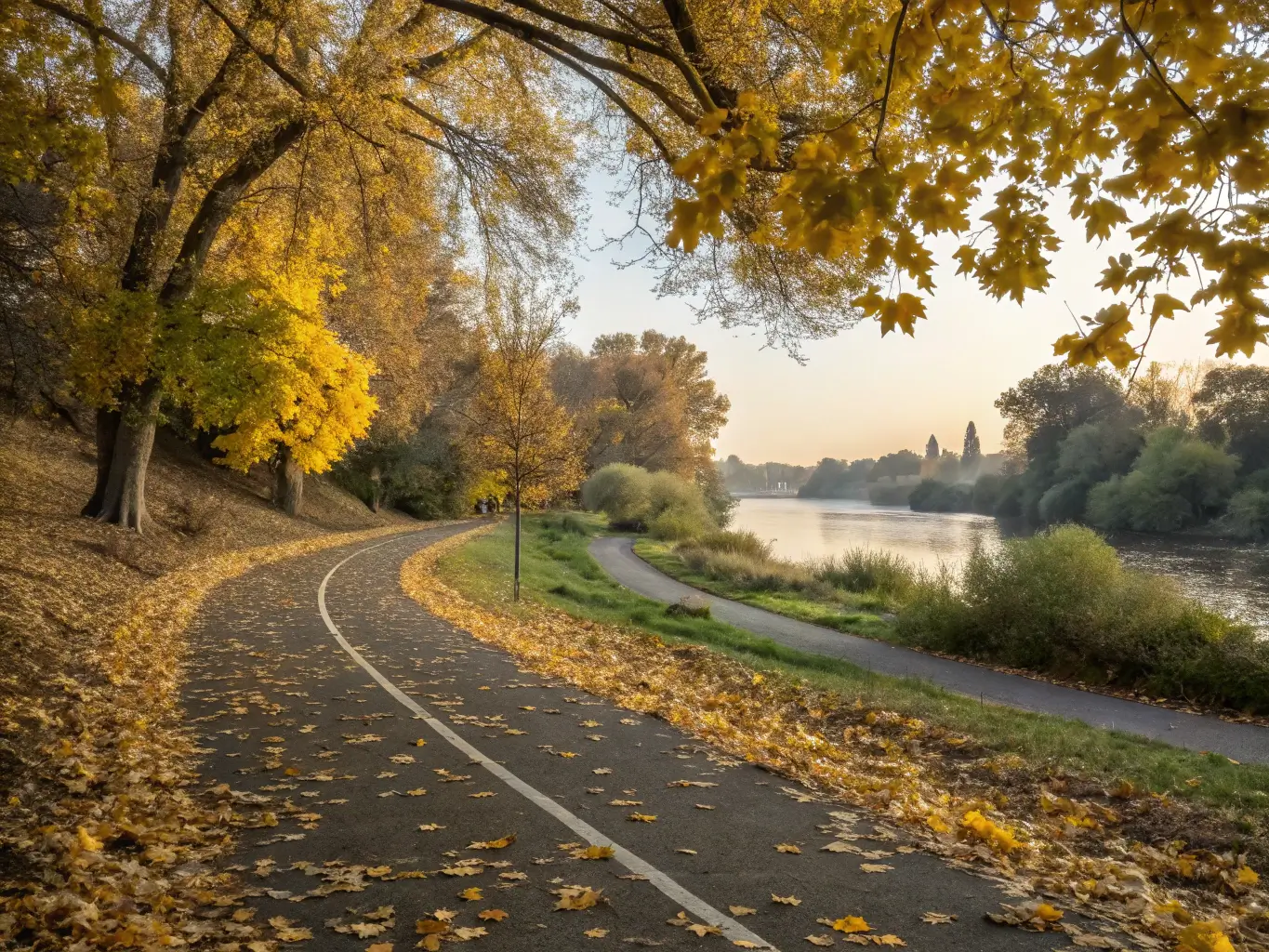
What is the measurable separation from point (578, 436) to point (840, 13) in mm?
17579

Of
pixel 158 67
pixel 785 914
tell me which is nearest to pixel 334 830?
pixel 785 914

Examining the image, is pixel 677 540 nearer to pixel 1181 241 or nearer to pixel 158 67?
pixel 158 67

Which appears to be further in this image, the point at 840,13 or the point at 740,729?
the point at 740,729

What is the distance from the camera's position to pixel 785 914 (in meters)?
4.62

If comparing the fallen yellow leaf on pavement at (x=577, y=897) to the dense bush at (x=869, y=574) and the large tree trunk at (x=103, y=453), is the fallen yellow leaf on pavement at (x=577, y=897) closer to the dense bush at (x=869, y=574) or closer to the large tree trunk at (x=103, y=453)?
the large tree trunk at (x=103, y=453)

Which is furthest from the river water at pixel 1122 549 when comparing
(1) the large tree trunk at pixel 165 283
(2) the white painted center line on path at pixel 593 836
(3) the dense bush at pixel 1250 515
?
(1) the large tree trunk at pixel 165 283

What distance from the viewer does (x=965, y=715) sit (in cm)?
1177

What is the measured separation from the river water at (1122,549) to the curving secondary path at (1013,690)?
4.78 metres

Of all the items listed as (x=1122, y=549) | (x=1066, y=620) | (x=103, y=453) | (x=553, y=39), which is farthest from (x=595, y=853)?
(x=1122, y=549)

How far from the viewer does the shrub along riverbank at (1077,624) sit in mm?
15320

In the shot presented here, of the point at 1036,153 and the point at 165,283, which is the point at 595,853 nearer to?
the point at 1036,153

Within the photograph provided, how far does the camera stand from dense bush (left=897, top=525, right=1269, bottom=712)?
15.3 metres

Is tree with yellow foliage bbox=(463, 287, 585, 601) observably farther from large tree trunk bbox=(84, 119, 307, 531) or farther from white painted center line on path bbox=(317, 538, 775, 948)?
white painted center line on path bbox=(317, 538, 775, 948)

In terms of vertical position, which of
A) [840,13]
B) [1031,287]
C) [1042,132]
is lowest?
[1031,287]
